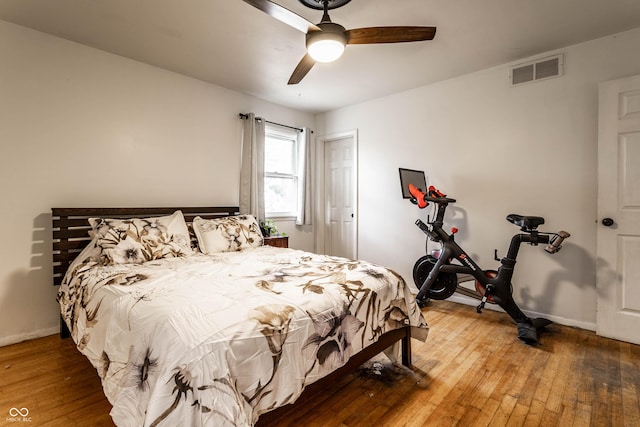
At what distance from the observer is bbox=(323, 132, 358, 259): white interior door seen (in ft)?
14.6

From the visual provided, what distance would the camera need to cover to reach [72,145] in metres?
2.69

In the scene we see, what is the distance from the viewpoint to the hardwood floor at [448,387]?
157 centimetres

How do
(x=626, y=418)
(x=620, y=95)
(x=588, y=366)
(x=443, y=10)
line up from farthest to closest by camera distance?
(x=620, y=95) < (x=443, y=10) < (x=588, y=366) < (x=626, y=418)

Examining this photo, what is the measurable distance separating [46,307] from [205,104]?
2.56m

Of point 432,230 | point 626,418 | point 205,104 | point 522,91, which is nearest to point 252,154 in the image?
point 205,104

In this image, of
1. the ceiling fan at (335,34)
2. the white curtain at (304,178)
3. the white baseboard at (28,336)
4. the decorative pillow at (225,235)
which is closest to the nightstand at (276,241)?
the decorative pillow at (225,235)

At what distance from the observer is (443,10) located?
224 centimetres

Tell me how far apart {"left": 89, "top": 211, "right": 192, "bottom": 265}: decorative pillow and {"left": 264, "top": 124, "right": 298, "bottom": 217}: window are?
167 centimetres

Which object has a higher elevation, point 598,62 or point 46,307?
point 598,62

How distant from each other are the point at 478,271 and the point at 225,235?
248 centimetres

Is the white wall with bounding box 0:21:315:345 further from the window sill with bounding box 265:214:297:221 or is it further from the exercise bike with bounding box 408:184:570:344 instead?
the exercise bike with bounding box 408:184:570:344

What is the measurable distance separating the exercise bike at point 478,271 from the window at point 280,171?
203 centimetres

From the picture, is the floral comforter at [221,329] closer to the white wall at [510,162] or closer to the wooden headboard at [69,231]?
the wooden headboard at [69,231]

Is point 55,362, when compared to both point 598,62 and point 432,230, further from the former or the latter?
point 598,62
